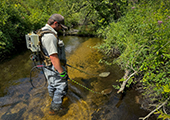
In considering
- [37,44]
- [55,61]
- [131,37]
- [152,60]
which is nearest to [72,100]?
[55,61]

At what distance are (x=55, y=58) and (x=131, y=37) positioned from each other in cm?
353

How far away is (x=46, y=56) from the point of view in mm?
2891

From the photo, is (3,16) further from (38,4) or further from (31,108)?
(38,4)

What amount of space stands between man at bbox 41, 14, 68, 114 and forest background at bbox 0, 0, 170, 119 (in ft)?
6.30

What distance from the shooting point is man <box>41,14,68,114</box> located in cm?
255

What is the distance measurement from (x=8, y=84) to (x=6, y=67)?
1421 mm

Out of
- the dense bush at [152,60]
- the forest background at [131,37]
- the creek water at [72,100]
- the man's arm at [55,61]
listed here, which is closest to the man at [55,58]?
the man's arm at [55,61]

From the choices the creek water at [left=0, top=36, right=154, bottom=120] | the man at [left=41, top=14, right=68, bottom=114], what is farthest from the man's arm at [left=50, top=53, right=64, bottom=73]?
the creek water at [left=0, top=36, right=154, bottom=120]

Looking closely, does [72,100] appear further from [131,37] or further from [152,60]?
[131,37]

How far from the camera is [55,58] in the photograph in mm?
2641

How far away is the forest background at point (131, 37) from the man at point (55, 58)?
6.30 feet

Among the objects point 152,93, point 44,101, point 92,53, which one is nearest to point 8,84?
point 44,101

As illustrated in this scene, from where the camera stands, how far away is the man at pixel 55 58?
2.55 m

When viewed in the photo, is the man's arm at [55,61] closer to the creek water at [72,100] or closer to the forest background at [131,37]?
the creek water at [72,100]
